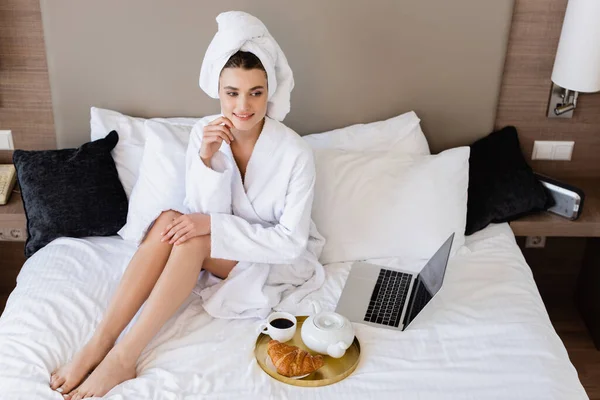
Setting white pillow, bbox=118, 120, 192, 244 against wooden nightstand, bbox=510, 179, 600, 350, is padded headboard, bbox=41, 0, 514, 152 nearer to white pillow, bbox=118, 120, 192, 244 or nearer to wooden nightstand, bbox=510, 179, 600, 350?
white pillow, bbox=118, 120, 192, 244

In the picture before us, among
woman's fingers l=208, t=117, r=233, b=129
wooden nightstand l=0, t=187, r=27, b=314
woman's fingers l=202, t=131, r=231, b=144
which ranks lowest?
wooden nightstand l=0, t=187, r=27, b=314

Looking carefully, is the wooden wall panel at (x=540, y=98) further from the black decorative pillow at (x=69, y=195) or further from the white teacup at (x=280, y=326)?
the black decorative pillow at (x=69, y=195)

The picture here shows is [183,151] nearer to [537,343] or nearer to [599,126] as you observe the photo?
[537,343]

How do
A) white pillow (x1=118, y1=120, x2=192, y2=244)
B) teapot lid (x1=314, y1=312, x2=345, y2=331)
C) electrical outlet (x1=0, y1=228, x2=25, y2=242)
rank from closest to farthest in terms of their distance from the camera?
teapot lid (x1=314, y1=312, x2=345, y2=331) → white pillow (x1=118, y1=120, x2=192, y2=244) → electrical outlet (x1=0, y1=228, x2=25, y2=242)

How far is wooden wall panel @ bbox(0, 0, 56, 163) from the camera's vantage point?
2.38 meters

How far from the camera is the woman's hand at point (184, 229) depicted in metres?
1.93

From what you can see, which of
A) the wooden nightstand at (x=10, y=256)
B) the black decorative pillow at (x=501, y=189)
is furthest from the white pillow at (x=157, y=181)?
the black decorative pillow at (x=501, y=189)

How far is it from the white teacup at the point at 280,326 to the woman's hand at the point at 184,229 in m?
0.33

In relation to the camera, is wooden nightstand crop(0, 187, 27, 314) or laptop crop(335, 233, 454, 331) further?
wooden nightstand crop(0, 187, 27, 314)

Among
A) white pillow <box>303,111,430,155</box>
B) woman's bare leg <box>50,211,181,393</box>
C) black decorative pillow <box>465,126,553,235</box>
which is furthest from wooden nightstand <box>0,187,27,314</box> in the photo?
black decorative pillow <box>465,126,553,235</box>

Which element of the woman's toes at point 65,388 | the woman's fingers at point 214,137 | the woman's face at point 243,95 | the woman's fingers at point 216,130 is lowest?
the woman's toes at point 65,388

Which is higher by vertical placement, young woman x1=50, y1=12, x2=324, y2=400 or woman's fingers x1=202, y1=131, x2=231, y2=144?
woman's fingers x1=202, y1=131, x2=231, y2=144

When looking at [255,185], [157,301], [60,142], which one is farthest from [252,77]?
[60,142]

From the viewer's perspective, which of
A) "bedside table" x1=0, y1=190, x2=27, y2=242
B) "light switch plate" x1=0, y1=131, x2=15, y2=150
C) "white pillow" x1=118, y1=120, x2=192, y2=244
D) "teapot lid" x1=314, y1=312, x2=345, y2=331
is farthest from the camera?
"light switch plate" x1=0, y1=131, x2=15, y2=150
